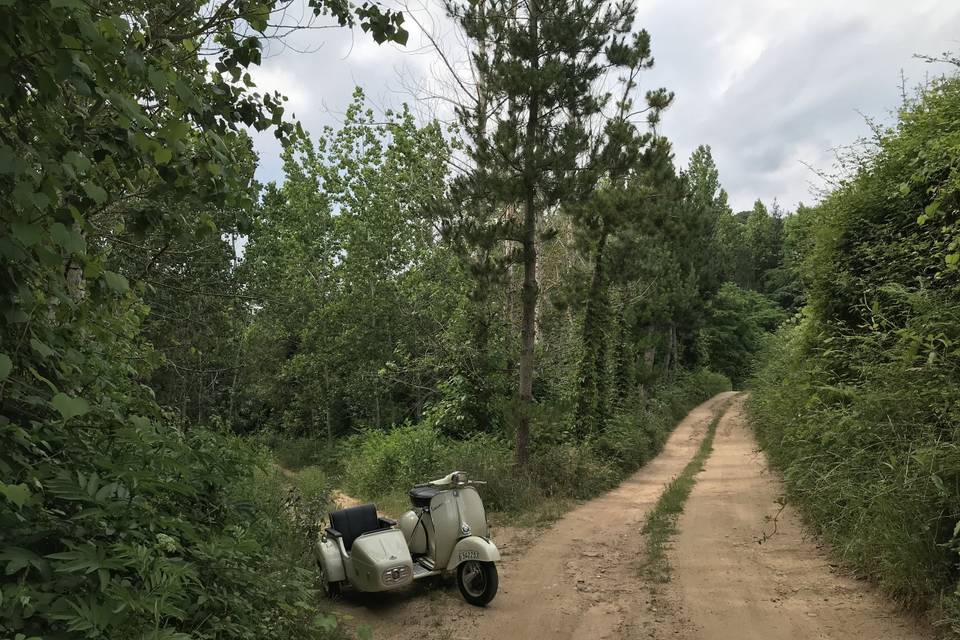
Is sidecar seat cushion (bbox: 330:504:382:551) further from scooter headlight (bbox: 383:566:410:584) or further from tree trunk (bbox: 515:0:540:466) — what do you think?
tree trunk (bbox: 515:0:540:466)

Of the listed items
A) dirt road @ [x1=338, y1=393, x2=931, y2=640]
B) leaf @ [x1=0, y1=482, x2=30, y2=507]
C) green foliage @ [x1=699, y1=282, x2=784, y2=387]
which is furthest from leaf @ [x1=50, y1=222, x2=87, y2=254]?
green foliage @ [x1=699, y1=282, x2=784, y2=387]

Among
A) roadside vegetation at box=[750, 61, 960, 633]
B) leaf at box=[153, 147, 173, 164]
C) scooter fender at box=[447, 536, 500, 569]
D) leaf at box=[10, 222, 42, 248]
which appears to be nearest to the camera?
leaf at box=[10, 222, 42, 248]

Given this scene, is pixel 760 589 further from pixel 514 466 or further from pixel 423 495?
pixel 514 466

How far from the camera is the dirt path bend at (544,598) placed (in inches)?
206

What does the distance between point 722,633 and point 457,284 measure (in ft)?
55.2

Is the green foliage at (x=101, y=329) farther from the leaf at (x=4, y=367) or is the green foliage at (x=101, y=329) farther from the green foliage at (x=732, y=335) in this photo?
the green foliage at (x=732, y=335)

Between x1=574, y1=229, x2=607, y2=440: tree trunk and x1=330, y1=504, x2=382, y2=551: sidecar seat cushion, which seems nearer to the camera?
x1=330, y1=504, x2=382, y2=551: sidecar seat cushion

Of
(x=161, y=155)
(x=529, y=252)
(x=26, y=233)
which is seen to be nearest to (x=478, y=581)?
(x=161, y=155)

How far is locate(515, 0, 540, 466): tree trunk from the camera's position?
32.7ft

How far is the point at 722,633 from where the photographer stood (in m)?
4.80

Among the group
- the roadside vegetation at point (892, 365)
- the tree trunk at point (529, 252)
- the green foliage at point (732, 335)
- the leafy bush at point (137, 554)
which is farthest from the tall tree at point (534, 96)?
the green foliage at point (732, 335)

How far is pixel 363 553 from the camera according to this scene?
5551 millimetres

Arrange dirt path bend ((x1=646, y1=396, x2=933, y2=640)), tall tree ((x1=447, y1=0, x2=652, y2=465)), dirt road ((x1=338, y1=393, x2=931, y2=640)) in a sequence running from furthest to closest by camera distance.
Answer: tall tree ((x1=447, y1=0, x2=652, y2=465)) < dirt road ((x1=338, y1=393, x2=931, y2=640)) < dirt path bend ((x1=646, y1=396, x2=933, y2=640))

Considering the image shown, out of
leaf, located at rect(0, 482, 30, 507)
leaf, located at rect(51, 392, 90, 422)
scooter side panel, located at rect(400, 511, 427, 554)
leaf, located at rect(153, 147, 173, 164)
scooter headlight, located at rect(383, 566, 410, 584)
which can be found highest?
leaf, located at rect(153, 147, 173, 164)
